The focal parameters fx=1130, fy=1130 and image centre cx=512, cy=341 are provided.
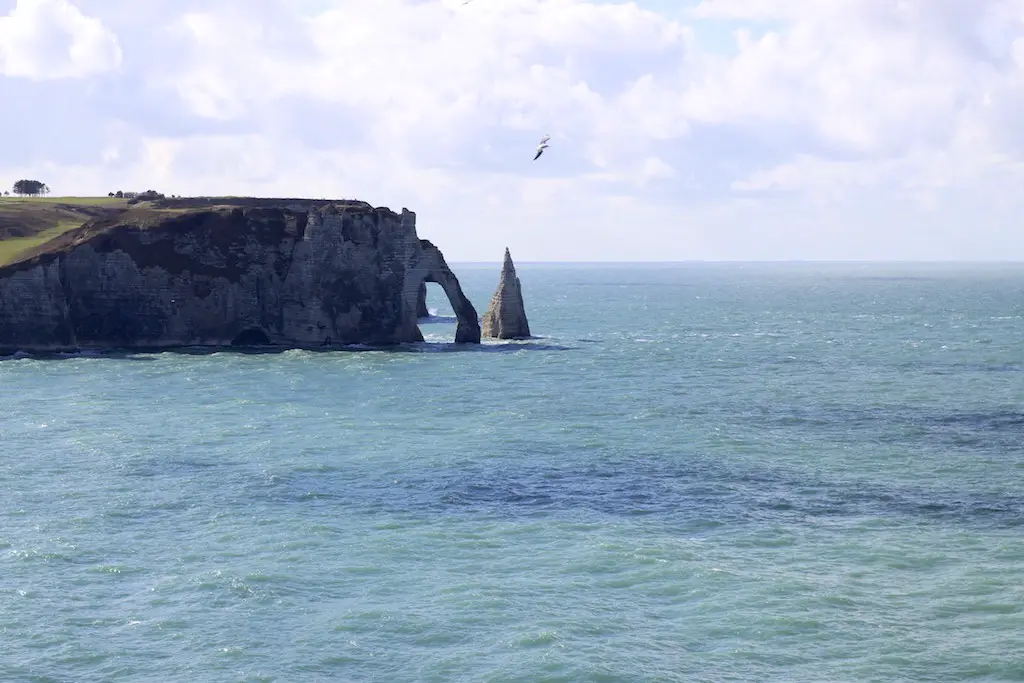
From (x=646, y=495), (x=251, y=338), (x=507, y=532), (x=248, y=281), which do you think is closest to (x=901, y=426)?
(x=646, y=495)

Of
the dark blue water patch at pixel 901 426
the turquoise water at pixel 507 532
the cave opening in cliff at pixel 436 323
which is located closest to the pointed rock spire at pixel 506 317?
the cave opening in cliff at pixel 436 323

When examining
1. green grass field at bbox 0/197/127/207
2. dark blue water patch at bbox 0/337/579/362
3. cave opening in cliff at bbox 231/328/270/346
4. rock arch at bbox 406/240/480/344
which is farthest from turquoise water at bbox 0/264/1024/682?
green grass field at bbox 0/197/127/207

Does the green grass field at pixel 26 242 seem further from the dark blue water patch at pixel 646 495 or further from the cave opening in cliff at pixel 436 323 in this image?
the dark blue water patch at pixel 646 495

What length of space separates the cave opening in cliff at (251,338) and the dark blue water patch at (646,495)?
54.2m

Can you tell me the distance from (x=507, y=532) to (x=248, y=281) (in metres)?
66.1

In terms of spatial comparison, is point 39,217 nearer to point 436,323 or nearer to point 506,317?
point 436,323

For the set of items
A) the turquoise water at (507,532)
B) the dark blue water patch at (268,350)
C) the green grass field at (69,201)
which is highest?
the green grass field at (69,201)

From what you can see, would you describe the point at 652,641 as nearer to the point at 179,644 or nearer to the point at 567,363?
the point at 179,644

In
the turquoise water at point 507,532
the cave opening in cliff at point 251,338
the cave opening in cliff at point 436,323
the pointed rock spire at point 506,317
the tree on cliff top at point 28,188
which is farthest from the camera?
→ the tree on cliff top at point 28,188

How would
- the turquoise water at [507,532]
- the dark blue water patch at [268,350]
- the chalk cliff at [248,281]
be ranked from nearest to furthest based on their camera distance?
the turquoise water at [507,532] → the dark blue water patch at [268,350] → the chalk cliff at [248,281]

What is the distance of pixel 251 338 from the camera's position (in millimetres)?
101250

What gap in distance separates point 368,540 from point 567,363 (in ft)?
180

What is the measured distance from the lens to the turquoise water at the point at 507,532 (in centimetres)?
2881

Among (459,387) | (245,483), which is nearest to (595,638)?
(245,483)
